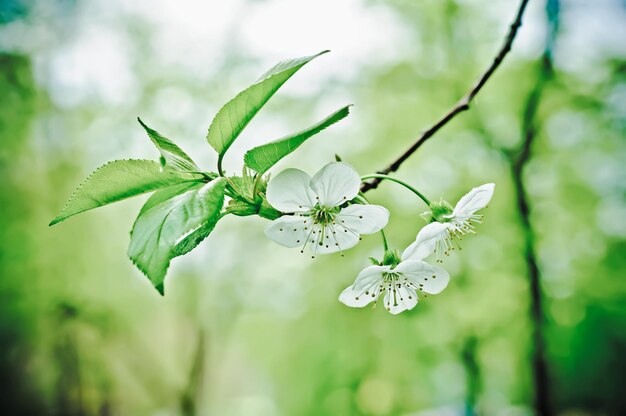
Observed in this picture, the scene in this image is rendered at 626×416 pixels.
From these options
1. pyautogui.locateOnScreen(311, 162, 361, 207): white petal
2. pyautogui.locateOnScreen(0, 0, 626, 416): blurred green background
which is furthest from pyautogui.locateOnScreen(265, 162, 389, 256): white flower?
pyautogui.locateOnScreen(0, 0, 626, 416): blurred green background

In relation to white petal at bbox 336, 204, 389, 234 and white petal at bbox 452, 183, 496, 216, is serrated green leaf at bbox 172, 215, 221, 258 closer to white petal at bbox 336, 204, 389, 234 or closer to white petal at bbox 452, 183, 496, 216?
white petal at bbox 336, 204, 389, 234

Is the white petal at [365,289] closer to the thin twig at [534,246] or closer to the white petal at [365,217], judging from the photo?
the white petal at [365,217]

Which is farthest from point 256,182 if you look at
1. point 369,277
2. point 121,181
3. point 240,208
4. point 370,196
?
point 370,196

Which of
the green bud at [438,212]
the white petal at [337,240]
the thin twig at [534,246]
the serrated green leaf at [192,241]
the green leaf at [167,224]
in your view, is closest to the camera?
the green leaf at [167,224]

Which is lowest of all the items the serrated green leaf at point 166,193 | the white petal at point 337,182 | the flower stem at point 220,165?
the serrated green leaf at point 166,193

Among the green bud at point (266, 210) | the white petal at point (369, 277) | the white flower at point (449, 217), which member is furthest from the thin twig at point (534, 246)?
the green bud at point (266, 210)

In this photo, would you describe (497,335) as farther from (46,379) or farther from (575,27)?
(46,379)

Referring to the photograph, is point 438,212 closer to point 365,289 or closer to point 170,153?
point 365,289
